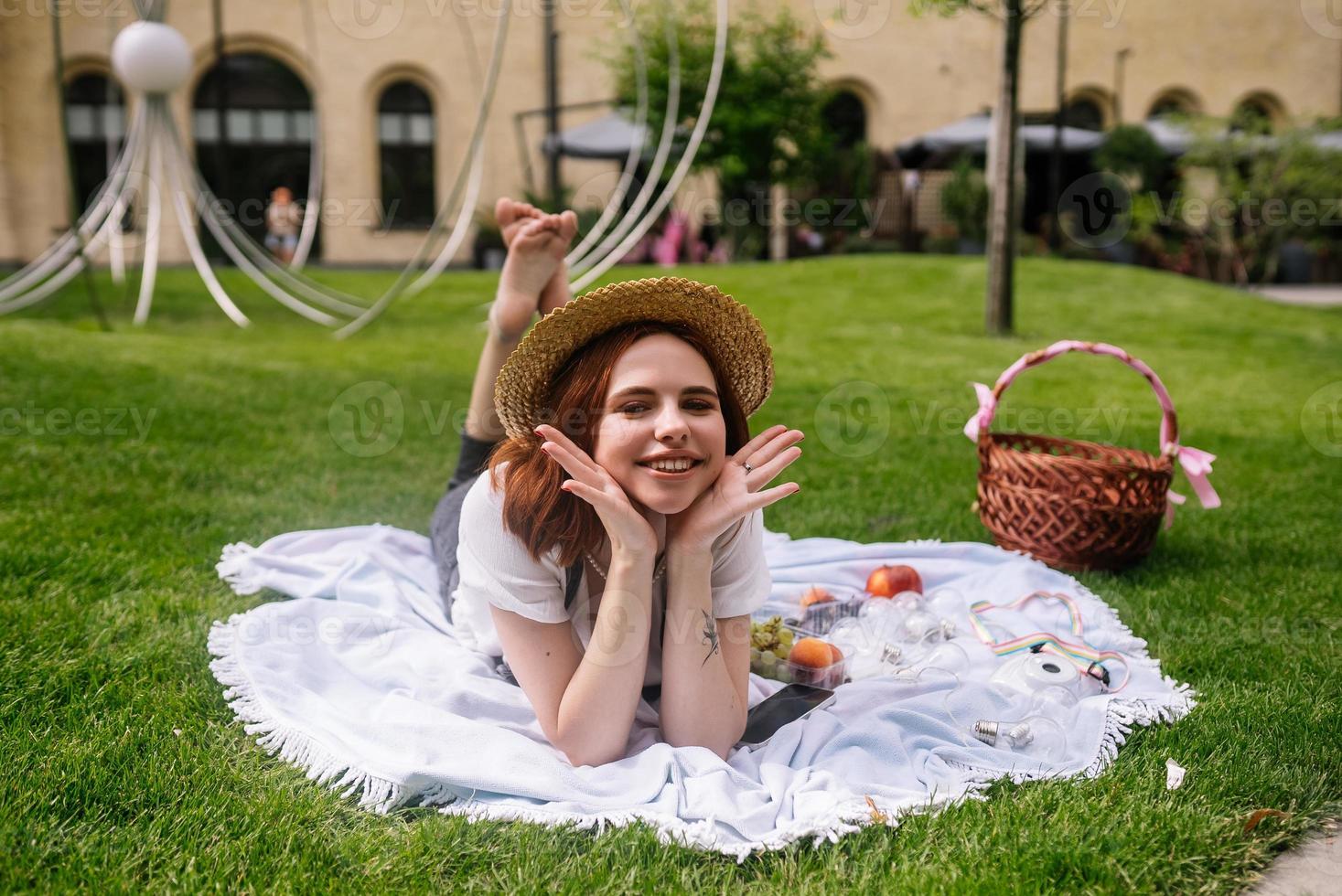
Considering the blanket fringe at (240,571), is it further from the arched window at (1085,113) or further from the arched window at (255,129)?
the arched window at (1085,113)

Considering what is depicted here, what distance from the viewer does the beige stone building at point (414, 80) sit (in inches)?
635

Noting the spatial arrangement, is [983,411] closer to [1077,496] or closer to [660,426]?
[1077,496]

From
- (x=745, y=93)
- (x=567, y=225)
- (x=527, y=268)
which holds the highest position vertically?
(x=745, y=93)

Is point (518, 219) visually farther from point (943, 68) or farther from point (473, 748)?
point (943, 68)

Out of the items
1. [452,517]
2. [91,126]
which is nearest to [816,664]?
[452,517]

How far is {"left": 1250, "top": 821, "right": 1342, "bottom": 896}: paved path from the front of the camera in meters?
1.68

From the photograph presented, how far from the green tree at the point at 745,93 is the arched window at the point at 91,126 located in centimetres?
850

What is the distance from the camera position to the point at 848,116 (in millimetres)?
18500

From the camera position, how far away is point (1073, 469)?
3.14 metres

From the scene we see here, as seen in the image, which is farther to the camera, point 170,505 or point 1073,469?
point 170,505

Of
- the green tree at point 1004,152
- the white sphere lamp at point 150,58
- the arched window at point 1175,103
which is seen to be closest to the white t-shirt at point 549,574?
the green tree at point 1004,152

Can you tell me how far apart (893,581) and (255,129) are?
16.8 meters

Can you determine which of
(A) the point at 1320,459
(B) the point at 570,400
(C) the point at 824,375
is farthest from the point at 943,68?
(B) the point at 570,400

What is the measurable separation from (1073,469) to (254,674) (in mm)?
2303
